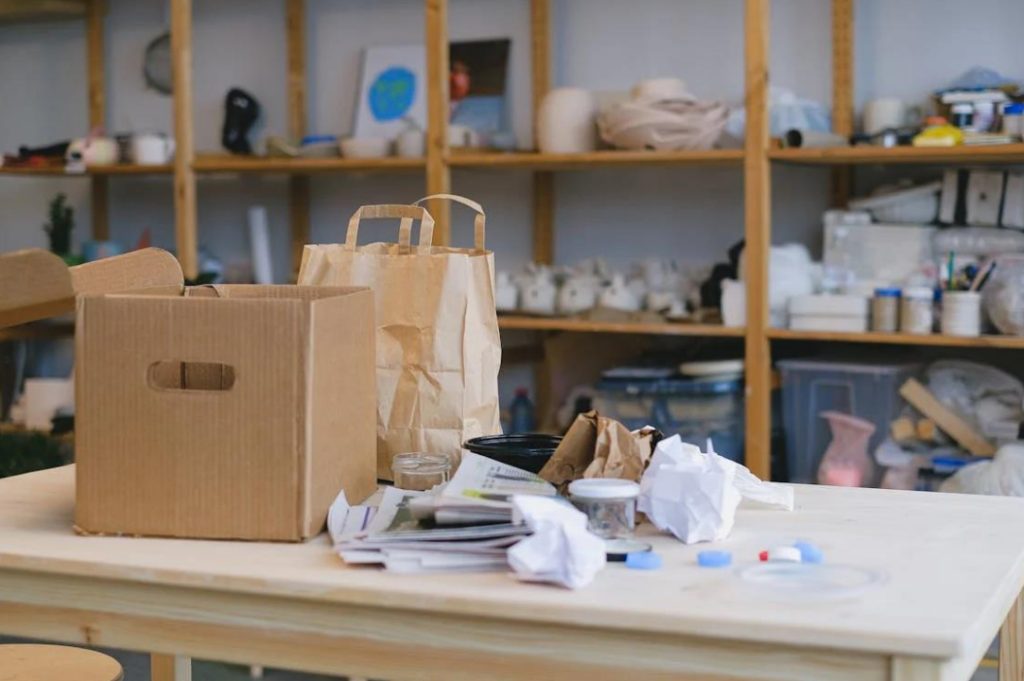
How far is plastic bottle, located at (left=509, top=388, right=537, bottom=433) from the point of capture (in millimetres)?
3932

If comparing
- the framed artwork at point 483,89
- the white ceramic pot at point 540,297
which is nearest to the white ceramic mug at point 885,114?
the white ceramic pot at point 540,297

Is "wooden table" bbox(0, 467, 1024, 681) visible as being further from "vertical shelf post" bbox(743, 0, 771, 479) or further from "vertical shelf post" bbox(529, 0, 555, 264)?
"vertical shelf post" bbox(529, 0, 555, 264)

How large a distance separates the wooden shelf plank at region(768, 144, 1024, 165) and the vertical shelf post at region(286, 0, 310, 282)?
173cm

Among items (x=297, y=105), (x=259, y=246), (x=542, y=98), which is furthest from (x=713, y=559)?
(x=297, y=105)

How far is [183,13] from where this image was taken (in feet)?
13.5

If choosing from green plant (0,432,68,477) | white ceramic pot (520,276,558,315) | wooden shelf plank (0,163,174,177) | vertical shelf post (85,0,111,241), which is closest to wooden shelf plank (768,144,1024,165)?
white ceramic pot (520,276,558,315)

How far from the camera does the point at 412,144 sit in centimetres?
389

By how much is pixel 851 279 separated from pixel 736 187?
62 centimetres

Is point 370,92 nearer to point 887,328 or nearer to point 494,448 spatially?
point 887,328

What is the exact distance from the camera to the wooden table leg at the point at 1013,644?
1576 millimetres

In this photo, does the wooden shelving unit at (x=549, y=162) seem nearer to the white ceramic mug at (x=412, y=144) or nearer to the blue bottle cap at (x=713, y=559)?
the white ceramic mug at (x=412, y=144)

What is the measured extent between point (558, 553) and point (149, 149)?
3369mm

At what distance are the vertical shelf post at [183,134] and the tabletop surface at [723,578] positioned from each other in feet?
8.75

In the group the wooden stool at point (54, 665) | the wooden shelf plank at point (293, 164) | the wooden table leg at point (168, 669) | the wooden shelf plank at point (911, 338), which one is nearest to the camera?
the wooden stool at point (54, 665)
